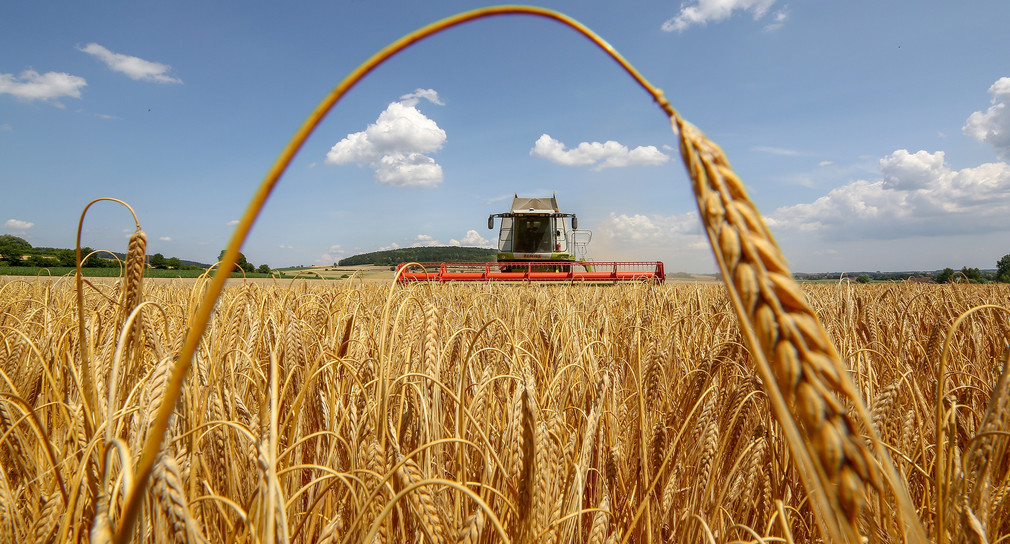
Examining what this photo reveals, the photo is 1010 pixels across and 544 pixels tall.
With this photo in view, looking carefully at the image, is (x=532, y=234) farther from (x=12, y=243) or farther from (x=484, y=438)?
(x=12, y=243)

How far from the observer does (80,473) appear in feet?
2.34

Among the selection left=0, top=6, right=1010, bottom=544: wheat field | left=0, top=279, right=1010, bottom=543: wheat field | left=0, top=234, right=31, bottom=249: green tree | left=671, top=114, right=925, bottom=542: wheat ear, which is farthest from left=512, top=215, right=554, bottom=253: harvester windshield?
left=0, top=234, right=31, bottom=249: green tree

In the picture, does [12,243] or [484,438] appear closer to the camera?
[484,438]

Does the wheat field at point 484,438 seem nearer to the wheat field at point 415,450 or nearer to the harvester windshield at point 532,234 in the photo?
the wheat field at point 415,450

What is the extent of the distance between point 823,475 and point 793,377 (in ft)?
0.18

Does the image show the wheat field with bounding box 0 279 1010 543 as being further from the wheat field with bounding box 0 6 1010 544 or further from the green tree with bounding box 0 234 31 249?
the green tree with bounding box 0 234 31 249

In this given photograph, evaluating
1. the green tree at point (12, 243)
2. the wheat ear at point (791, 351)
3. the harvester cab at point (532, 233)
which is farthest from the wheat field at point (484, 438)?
the green tree at point (12, 243)

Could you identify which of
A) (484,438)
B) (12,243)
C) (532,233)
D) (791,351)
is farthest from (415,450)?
(12,243)

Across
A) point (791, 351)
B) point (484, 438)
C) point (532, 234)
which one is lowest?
point (484, 438)

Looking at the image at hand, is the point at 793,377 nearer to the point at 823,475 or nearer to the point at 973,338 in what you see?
the point at 823,475

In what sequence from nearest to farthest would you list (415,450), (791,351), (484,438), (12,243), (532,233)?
(791,351), (415,450), (484,438), (532,233), (12,243)

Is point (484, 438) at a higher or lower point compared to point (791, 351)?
lower

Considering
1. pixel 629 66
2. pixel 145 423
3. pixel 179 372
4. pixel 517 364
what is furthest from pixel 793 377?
pixel 517 364

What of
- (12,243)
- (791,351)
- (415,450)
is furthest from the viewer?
(12,243)
